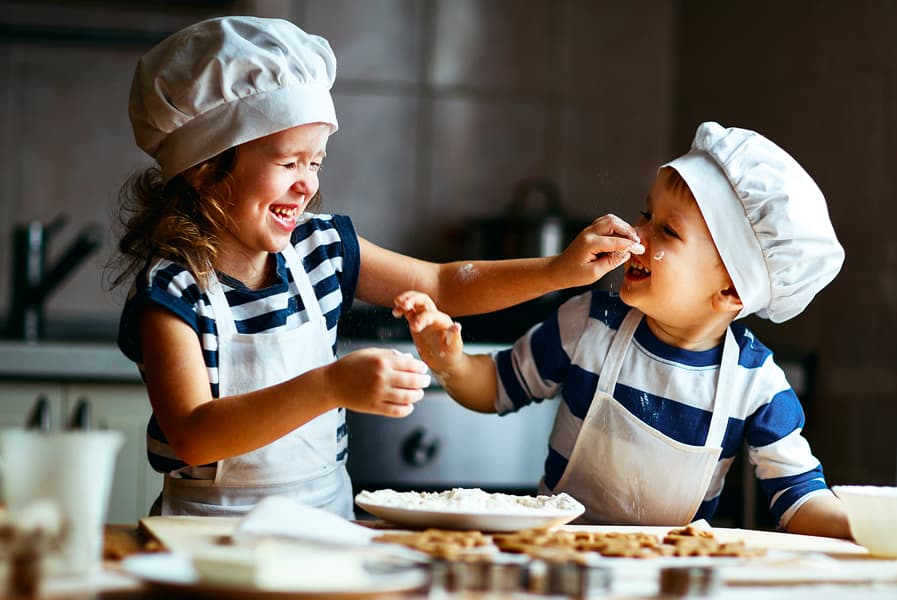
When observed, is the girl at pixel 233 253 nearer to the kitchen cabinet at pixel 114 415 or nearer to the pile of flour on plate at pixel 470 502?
the pile of flour on plate at pixel 470 502

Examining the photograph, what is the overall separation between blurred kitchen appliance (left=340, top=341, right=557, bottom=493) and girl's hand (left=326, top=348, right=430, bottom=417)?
33.3 inches

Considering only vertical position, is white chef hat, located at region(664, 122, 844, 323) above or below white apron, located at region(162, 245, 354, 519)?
above

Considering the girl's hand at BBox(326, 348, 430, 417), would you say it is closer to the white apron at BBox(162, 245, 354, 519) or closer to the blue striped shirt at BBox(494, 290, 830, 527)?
the white apron at BBox(162, 245, 354, 519)

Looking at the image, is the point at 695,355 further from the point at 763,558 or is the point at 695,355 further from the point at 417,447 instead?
the point at 417,447

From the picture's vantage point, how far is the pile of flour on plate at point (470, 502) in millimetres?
952

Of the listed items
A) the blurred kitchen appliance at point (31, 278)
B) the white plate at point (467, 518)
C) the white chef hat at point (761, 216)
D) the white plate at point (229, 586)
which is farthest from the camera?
the blurred kitchen appliance at point (31, 278)

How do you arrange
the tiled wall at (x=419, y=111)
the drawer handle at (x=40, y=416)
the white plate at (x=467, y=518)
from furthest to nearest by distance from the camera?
the tiled wall at (x=419, y=111) < the drawer handle at (x=40, y=416) < the white plate at (x=467, y=518)

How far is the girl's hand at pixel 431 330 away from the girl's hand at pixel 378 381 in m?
0.17

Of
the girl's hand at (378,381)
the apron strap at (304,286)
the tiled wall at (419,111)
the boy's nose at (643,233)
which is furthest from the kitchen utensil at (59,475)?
the tiled wall at (419,111)

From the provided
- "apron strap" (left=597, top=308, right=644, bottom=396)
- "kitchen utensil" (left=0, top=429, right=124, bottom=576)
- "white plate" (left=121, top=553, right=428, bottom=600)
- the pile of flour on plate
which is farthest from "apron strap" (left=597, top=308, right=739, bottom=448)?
"kitchen utensil" (left=0, top=429, right=124, bottom=576)

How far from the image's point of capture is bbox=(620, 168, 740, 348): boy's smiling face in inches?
47.8

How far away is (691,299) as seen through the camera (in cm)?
123

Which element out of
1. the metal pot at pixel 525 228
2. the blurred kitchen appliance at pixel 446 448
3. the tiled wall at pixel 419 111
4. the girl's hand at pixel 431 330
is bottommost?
the blurred kitchen appliance at pixel 446 448

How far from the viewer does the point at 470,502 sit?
99 centimetres
